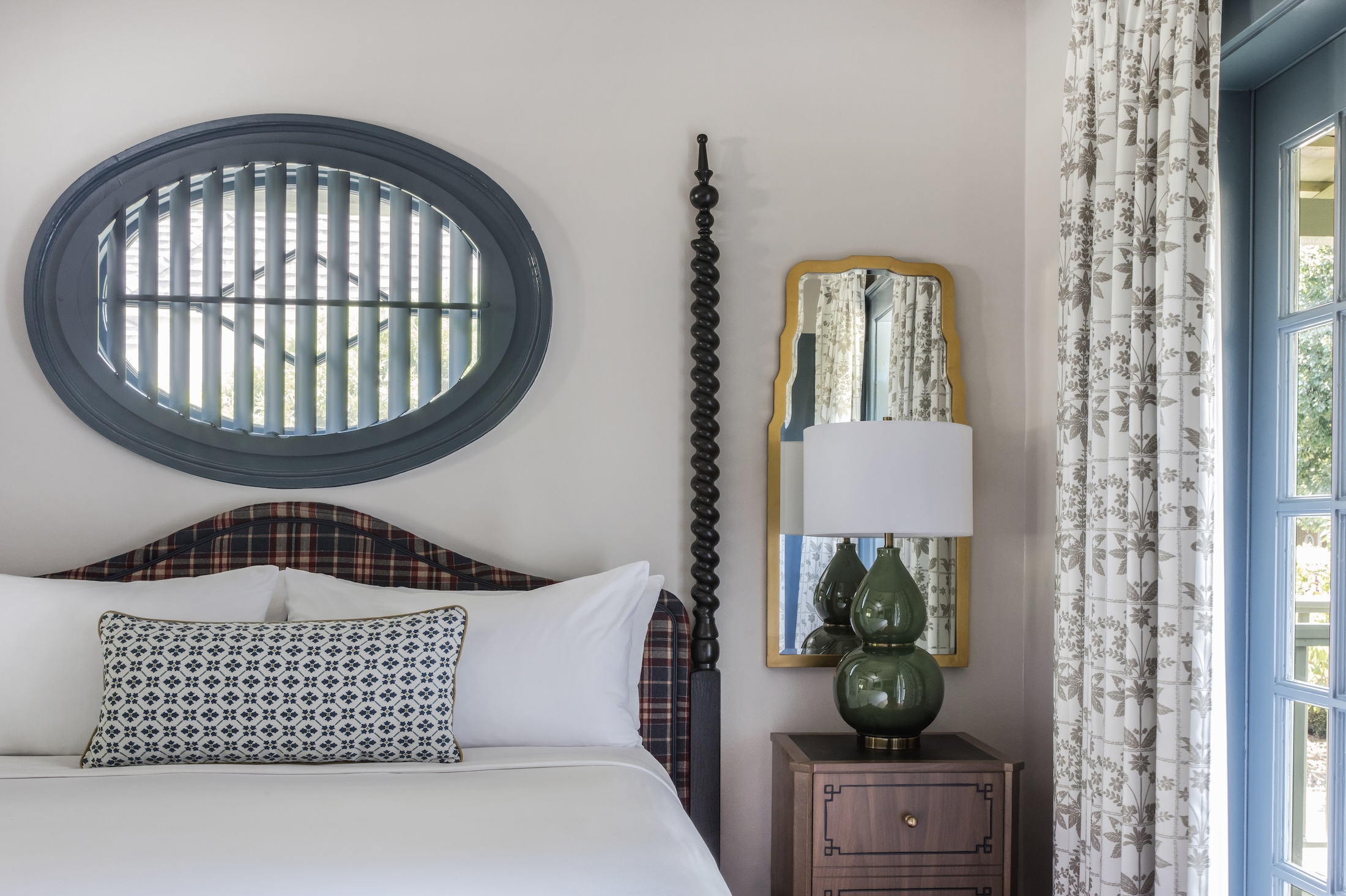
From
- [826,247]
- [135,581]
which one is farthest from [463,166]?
[135,581]

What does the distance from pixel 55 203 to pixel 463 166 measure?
1.05 m

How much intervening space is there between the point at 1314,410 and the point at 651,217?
1.62 meters

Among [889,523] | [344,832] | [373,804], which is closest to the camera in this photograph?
[344,832]

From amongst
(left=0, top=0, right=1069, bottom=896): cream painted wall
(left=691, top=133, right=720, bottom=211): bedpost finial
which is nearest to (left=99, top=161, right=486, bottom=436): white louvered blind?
(left=0, top=0, right=1069, bottom=896): cream painted wall

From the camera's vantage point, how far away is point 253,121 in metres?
2.47

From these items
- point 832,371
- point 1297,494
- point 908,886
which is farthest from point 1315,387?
point 908,886

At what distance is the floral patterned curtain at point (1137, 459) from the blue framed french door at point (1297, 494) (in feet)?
0.72

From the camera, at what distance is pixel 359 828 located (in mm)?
1416

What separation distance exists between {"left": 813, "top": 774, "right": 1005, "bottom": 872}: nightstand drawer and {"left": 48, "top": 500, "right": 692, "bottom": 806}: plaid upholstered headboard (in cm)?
41

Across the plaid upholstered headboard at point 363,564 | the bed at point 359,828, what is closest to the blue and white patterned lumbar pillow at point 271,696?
the bed at point 359,828

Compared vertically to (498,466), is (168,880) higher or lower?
lower

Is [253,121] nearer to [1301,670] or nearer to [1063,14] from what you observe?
[1063,14]

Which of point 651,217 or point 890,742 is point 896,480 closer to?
point 890,742

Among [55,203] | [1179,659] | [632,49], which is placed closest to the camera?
[1179,659]
